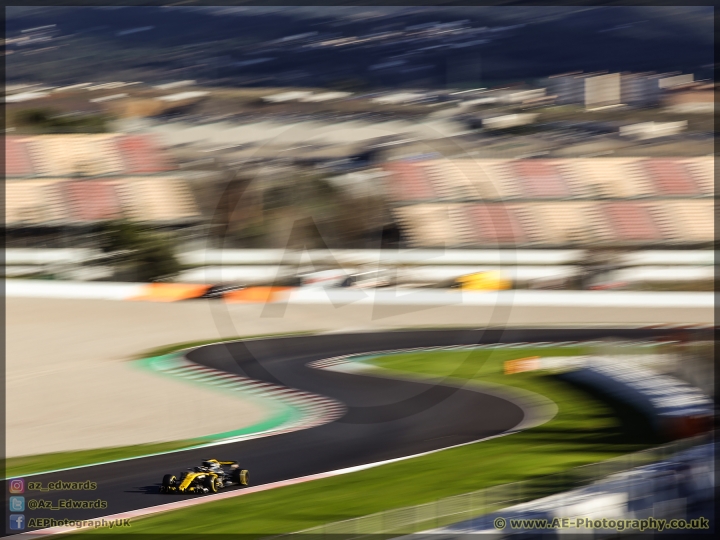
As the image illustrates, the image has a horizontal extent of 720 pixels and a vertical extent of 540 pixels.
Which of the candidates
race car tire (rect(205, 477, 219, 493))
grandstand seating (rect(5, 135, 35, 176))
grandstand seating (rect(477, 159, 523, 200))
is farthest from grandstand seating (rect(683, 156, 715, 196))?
grandstand seating (rect(5, 135, 35, 176))

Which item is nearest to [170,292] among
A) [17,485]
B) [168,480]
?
[17,485]

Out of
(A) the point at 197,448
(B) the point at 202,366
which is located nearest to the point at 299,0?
(A) the point at 197,448

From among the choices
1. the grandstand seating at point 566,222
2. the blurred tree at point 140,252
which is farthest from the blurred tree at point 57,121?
the grandstand seating at point 566,222

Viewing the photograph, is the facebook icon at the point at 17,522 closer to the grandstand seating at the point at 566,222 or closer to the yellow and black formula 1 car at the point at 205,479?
the yellow and black formula 1 car at the point at 205,479

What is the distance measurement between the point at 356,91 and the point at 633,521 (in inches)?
368

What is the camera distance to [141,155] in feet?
61.4

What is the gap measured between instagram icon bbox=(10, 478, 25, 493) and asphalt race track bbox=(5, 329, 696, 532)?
9 centimetres

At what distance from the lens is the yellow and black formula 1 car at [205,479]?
17.9 feet

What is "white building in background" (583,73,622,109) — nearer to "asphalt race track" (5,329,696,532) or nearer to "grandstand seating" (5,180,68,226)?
"asphalt race track" (5,329,696,532)

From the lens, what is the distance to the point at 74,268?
16.7 m

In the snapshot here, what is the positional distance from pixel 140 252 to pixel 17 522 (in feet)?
39.3

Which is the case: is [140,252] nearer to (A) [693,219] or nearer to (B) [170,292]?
(B) [170,292]

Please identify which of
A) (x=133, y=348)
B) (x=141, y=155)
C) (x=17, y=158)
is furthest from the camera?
(x=141, y=155)

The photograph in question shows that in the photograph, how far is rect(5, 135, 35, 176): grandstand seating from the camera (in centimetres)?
1812
